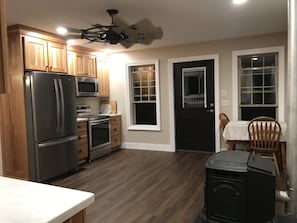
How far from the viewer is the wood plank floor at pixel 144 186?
279 cm

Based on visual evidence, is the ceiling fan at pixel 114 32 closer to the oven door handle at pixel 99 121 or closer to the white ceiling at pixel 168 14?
the white ceiling at pixel 168 14

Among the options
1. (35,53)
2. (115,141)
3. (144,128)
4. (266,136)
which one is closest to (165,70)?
(144,128)

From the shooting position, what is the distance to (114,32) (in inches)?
128

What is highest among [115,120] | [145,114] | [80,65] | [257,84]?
[80,65]

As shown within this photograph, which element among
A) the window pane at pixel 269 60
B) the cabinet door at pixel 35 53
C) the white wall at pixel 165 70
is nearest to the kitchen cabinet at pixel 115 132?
the white wall at pixel 165 70

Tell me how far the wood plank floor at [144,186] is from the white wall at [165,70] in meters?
0.57

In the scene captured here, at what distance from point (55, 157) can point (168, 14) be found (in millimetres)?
2811

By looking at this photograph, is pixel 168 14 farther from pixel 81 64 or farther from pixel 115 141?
pixel 115 141

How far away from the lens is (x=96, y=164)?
4.89 meters

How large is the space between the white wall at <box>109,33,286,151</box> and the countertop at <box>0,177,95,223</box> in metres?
4.59

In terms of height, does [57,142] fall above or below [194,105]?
below

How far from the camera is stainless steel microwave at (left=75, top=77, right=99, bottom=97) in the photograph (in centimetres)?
518

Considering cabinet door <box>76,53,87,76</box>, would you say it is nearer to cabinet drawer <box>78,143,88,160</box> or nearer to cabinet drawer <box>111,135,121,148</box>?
cabinet drawer <box>78,143,88,160</box>

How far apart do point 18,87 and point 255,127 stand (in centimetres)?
382
